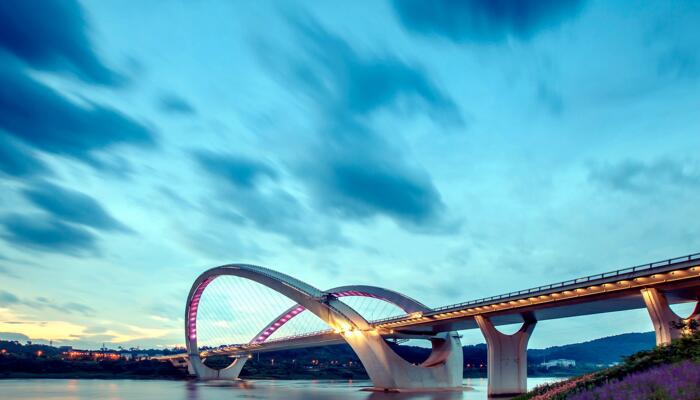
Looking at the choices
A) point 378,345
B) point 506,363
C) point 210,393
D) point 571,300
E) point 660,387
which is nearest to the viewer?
point 660,387

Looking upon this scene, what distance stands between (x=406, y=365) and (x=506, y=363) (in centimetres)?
1280

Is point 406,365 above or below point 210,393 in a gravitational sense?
above

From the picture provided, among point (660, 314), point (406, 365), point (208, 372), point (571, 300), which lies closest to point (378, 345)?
point (406, 365)

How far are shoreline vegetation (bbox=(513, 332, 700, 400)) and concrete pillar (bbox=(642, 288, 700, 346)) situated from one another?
57.1ft

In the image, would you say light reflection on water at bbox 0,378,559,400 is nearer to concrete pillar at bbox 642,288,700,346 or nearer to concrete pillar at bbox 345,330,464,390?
concrete pillar at bbox 345,330,464,390

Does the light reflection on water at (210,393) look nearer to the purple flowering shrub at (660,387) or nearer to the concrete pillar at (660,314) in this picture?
the concrete pillar at (660,314)

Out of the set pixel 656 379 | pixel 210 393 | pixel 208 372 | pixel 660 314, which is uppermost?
pixel 660 314

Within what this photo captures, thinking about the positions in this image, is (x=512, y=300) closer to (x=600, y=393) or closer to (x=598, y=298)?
(x=598, y=298)

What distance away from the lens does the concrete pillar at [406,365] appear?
178 ft

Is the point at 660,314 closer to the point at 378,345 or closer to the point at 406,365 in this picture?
the point at 406,365

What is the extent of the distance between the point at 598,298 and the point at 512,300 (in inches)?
267

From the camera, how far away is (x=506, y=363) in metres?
44.3

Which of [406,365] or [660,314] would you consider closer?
[660,314]

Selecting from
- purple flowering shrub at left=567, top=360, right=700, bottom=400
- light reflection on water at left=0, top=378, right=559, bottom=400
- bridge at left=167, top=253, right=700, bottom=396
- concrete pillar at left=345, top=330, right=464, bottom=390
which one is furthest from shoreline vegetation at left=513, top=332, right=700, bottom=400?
concrete pillar at left=345, top=330, right=464, bottom=390
